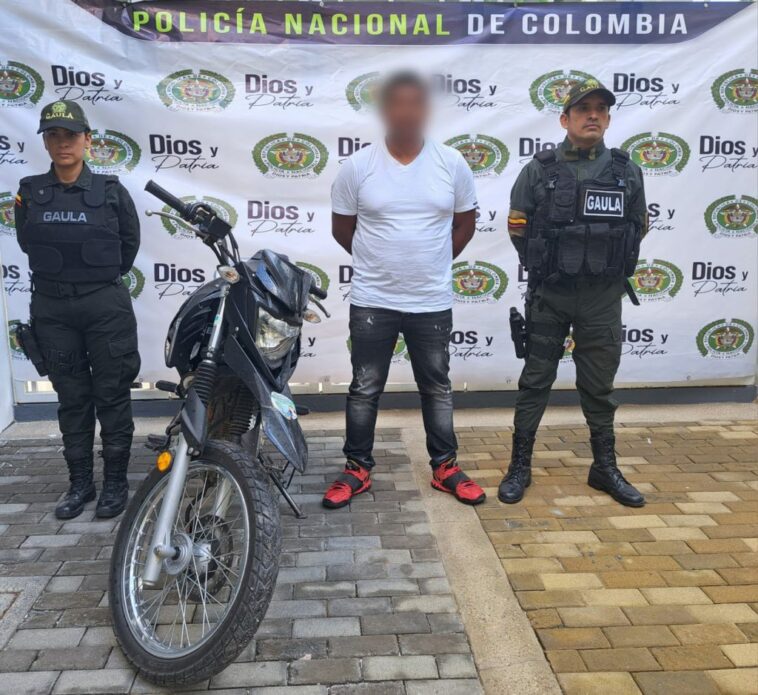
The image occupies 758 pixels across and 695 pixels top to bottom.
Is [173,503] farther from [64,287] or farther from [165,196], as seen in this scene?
[64,287]

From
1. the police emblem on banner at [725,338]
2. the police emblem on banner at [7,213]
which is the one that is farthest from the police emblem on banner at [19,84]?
the police emblem on banner at [725,338]

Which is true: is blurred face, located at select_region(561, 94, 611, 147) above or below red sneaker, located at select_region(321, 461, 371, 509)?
above

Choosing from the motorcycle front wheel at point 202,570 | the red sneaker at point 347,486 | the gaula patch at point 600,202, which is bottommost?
the red sneaker at point 347,486

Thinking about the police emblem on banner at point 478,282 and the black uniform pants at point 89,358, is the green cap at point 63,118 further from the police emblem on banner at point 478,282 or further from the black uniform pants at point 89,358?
the police emblem on banner at point 478,282

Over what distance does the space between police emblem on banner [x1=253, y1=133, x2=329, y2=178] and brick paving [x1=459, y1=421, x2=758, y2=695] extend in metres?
2.09

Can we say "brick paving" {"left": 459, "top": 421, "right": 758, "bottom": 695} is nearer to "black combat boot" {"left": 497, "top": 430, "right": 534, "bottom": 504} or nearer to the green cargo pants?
"black combat boot" {"left": 497, "top": 430, "right": 534, "bottom": 504}

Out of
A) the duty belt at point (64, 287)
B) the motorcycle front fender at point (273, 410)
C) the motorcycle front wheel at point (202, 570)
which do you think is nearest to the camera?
the motorcycle front wheel at point (202, 570)

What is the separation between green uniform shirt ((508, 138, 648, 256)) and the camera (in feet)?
10.8

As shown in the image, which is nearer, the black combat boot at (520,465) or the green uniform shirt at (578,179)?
the green uniform shirt at (578,179)

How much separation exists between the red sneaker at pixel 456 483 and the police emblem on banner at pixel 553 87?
253 centimetres

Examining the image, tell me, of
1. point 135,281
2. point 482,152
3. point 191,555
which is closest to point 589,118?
point 482,152

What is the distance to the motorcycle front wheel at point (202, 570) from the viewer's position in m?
2.00

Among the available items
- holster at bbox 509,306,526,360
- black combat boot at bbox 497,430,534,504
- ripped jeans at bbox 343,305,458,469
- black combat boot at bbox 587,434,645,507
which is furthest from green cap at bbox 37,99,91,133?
black combat boot at bbox 587,434,645,507

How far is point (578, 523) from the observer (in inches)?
127
